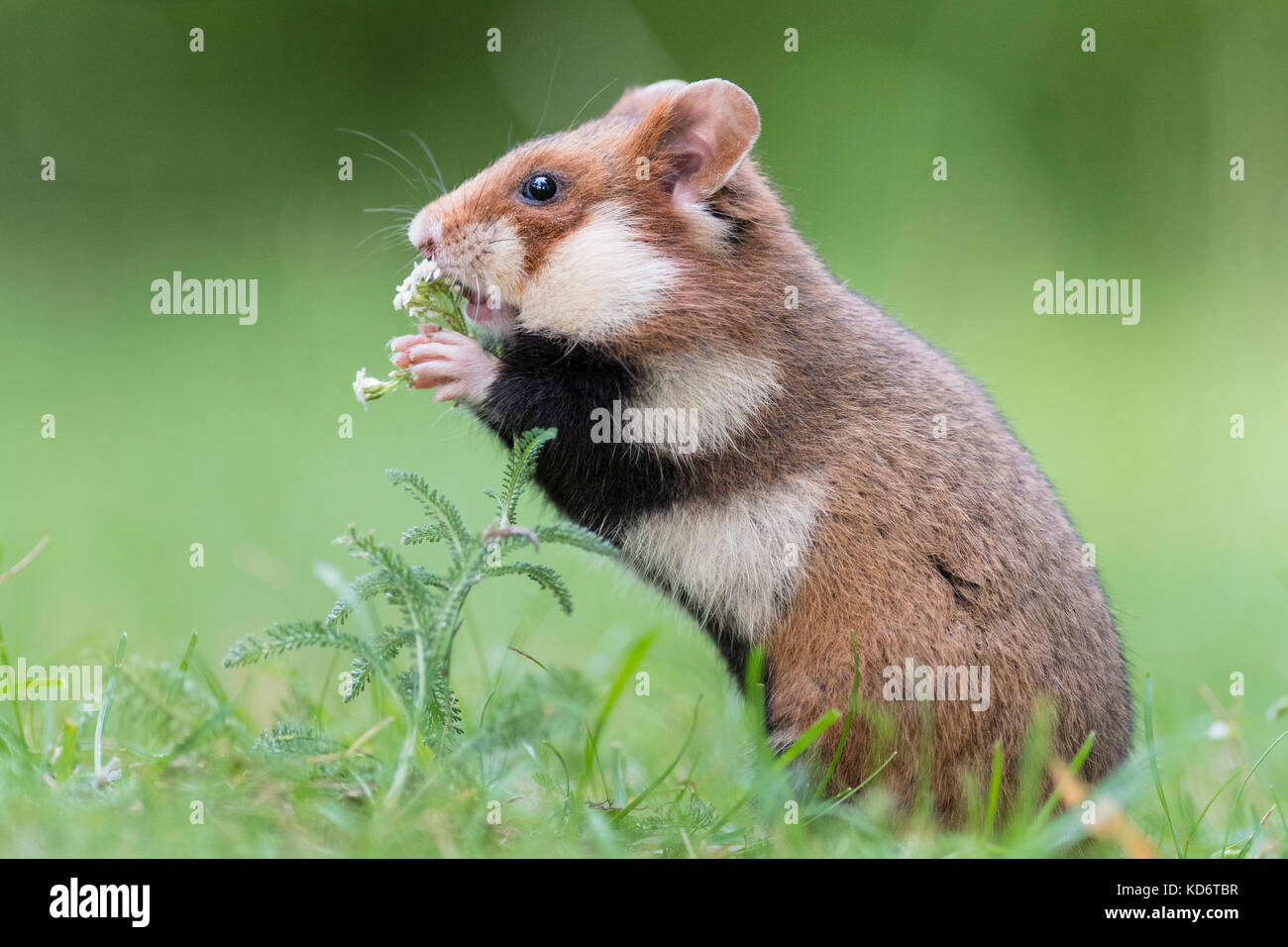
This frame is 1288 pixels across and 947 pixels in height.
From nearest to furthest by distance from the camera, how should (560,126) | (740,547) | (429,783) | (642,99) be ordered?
(429,783) < (740,547) < (642,99) < (560,126)

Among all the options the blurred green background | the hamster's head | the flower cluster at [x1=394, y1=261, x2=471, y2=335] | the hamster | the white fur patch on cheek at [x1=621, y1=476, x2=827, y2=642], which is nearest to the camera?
the hamster

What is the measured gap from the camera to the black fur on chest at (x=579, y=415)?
13.2ft

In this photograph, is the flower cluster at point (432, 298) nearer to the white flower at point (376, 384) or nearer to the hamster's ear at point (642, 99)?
the white flower at point (376, 384)

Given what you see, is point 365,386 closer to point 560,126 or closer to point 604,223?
point 604,223

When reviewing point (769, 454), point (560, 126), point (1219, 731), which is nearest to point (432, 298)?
point (769, 454)

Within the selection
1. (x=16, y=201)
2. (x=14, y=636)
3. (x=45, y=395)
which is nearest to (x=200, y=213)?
(x=16, y=201)

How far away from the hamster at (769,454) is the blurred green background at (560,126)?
411 centimetres

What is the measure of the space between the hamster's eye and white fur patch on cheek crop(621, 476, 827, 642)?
3.67 ft

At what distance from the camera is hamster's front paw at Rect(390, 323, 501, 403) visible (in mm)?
4031

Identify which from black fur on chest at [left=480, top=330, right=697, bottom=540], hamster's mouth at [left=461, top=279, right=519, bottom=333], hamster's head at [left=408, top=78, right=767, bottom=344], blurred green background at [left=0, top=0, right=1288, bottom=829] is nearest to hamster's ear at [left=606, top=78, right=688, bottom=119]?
hamster's head at [left=408, top=78, right=767, bottom=344]

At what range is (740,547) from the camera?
3.99 m

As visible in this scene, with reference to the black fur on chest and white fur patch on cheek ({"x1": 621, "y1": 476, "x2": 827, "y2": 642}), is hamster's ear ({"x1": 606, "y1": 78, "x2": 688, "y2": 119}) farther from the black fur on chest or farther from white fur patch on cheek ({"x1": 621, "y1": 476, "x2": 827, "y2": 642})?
white fur patch on cheek ({"x1": 621, "y1": 476, "x2": 827, "y2": 642})

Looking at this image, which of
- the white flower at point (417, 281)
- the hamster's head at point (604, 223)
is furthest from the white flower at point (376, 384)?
the hamster's head at point (604, 223)

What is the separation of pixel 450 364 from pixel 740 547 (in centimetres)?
108
